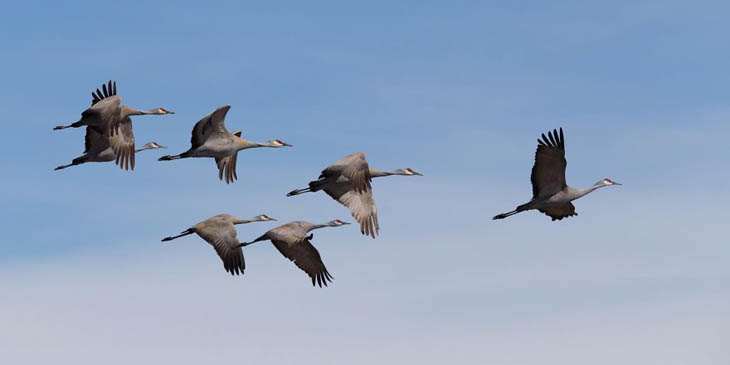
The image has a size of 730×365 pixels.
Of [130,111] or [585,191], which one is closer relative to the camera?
[585,191]

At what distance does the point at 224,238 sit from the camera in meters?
42.4

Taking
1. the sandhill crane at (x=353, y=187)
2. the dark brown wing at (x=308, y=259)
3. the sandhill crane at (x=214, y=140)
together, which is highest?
the sandhill crane at (x=214, y=140)

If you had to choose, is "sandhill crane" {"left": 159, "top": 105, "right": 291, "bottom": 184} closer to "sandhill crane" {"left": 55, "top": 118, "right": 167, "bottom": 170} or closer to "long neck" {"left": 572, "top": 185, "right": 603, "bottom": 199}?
"sandhill crane" {"left": 55, "top": 118, "right": 167, "bottom": 170}

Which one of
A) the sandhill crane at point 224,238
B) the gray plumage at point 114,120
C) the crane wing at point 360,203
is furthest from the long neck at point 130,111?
the crane wing at point 360,203

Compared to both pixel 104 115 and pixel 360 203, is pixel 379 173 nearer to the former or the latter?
pixel 360 203

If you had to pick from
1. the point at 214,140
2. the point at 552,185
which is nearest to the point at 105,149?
the point at 214,140

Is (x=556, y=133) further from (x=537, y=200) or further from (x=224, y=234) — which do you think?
(x=224, y=234)

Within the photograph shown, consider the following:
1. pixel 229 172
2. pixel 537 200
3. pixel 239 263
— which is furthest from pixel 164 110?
pixel 537 200

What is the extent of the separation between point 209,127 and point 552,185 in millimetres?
8234

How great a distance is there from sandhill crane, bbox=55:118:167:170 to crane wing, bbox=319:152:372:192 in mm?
5236

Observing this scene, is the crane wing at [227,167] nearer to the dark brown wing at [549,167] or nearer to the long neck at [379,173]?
the long neck at [379,173]

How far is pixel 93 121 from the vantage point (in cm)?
4153

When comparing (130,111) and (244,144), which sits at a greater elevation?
(130,111)

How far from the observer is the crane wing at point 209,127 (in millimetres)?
41062
